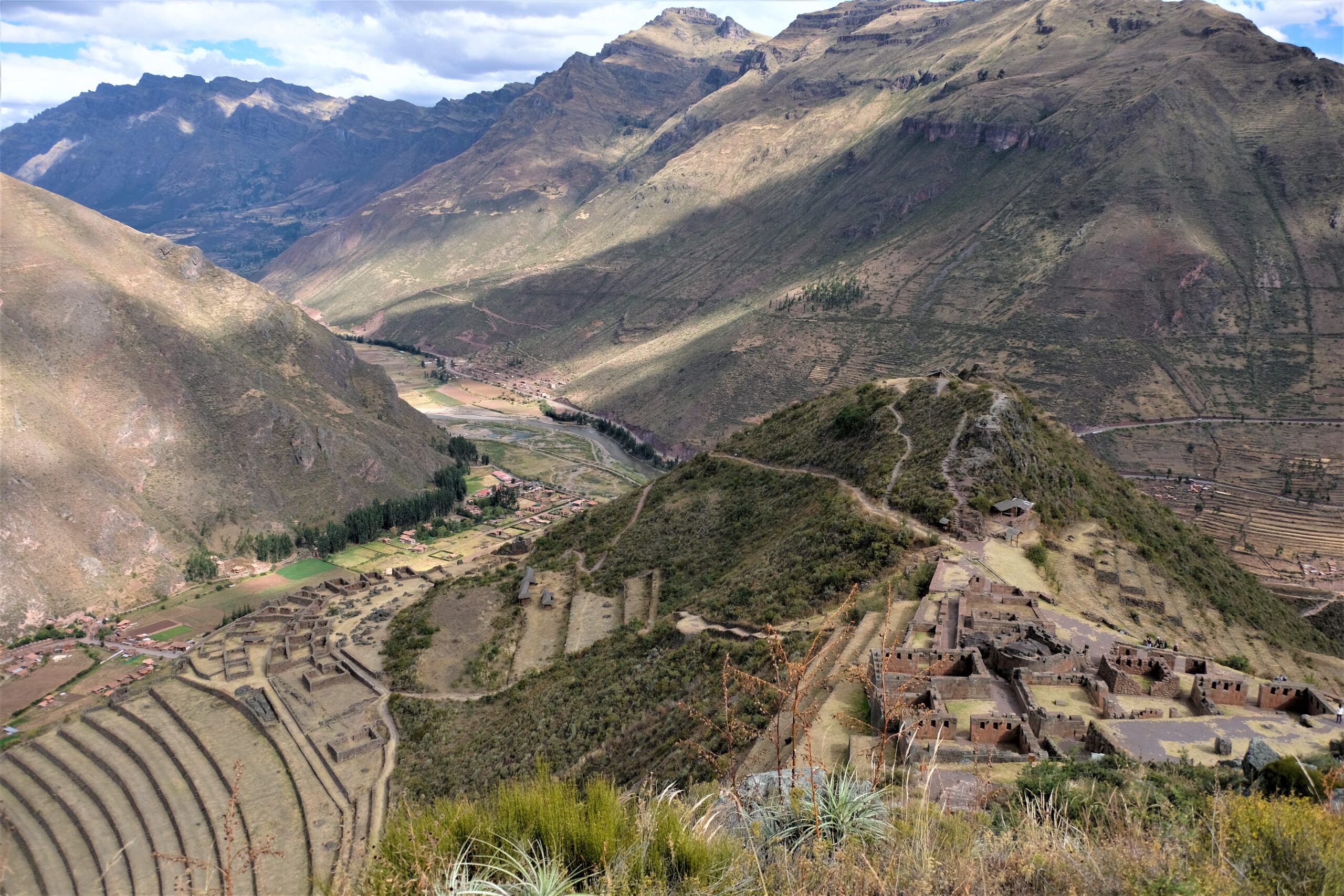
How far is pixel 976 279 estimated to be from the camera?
14750 centimetres

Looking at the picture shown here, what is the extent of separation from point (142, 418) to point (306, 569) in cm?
2653

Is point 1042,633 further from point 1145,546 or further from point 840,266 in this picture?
point 840,266

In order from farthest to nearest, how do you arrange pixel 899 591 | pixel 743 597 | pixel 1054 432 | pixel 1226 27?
pixel 1226 27 → pixel 1054 432 → pixel 743 597 → pixel 899 591

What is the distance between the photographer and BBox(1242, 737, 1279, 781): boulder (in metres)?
18.6

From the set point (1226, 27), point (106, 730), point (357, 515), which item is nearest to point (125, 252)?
point (357, 515)

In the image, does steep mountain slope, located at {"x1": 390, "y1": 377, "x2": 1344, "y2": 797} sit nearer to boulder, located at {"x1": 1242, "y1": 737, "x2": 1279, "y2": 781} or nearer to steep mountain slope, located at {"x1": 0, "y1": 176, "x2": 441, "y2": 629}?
boulder, located at {"x1": 1242, "y1": 737, "x2": 1279, "y2": 781}

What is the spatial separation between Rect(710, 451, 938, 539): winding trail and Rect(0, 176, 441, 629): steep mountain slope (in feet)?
208

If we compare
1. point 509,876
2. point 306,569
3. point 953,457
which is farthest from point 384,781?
point 306,569

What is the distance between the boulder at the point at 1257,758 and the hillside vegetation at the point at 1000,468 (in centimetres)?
2651

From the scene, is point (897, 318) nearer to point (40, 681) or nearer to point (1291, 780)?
point (40, 681)

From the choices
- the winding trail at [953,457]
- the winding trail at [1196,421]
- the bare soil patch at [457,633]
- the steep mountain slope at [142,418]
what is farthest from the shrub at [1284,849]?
the winding trail at [1196,421]

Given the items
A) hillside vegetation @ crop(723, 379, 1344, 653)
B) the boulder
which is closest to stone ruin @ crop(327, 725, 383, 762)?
hillside vegetation @ crop(723, 379, 1344, 653)

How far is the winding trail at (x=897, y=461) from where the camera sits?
49.3m

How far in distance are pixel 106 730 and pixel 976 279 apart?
138904 mm
